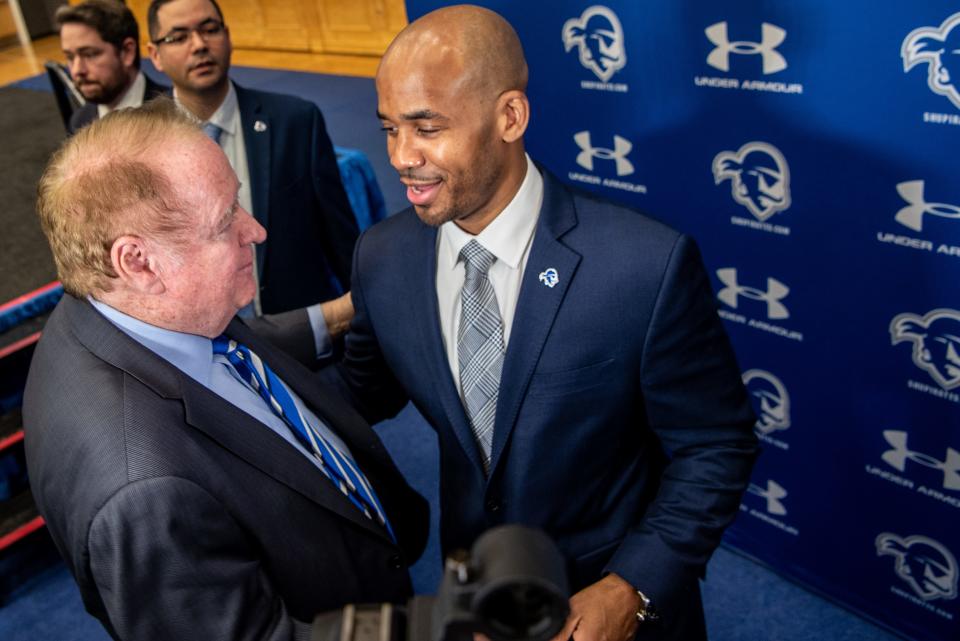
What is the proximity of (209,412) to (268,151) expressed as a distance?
1866 mm

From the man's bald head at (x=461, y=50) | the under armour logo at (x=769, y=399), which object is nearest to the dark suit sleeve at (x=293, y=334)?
the man's bald head at (x=461, y=50)

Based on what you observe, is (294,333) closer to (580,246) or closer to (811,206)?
(580,246)

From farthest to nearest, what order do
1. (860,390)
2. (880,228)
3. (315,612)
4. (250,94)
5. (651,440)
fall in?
(250,94) < (860,390) < (880,228) < (651,440) < (315,612)

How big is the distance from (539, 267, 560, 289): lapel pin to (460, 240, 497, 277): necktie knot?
0.11 metres

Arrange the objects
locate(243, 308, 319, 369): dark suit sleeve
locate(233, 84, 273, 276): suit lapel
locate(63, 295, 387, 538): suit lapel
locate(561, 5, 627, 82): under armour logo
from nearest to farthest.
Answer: locate(63, 295, 387, 538): suit lapel → locate(243, 308, 319, 369): dark suit sleeve → locate(561, 5, 627, 82): under armour logo → locate(233, 84, 273, 276): suit lapel

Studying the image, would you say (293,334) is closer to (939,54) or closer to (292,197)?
(292,197)

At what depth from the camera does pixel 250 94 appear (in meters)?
3.09

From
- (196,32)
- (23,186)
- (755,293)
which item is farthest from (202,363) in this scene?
(23,186)

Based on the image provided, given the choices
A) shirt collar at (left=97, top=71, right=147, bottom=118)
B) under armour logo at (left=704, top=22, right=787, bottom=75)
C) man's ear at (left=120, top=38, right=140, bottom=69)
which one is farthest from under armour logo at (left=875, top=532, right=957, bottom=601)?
man's ear at (left=120, top=38, right=140, bottom=69)

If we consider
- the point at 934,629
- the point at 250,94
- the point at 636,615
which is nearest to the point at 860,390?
the point at 934,629

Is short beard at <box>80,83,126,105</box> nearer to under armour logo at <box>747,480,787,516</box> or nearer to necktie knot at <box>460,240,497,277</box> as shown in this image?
necktie knot at <box>460,240,497,277</box>

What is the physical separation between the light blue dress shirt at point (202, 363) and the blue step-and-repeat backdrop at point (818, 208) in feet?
4.38

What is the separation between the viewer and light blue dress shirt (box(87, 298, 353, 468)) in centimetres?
140

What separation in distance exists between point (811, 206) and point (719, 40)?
18.2 inches
